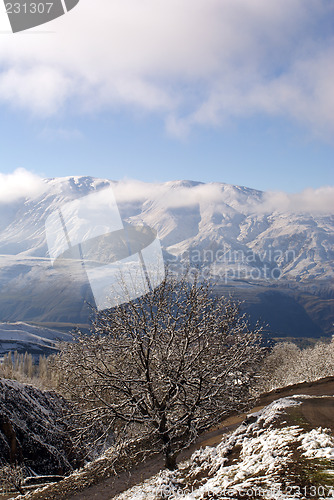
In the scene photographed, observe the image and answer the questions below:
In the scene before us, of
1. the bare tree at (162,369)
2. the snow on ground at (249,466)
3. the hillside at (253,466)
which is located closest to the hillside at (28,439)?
the hillside at (253,466)

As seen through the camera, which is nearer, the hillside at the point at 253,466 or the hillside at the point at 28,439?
the hillside at the point at 253,466

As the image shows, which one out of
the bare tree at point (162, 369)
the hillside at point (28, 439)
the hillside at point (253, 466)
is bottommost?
the hillside at point (28, 439)

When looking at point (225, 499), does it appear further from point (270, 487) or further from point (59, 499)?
point (59, 499)

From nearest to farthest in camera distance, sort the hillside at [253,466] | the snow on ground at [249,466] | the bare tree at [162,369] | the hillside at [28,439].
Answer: the snow on ground at [249,466]
the hillside at [253,466]
the bare tree at [162,369]
the hillside at [28,439]

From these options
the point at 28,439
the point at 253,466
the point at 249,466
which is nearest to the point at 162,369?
the point at 249,466

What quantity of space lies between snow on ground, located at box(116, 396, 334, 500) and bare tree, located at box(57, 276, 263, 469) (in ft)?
4.48

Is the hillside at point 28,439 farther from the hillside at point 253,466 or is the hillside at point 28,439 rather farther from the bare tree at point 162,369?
the bare tree at point 162,369

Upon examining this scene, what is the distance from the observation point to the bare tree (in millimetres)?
13945

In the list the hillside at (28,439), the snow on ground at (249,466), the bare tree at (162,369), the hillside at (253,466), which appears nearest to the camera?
the snow on ground at (249,466)

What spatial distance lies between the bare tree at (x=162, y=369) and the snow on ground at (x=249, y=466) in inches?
53.8

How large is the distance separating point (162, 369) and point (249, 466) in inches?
184

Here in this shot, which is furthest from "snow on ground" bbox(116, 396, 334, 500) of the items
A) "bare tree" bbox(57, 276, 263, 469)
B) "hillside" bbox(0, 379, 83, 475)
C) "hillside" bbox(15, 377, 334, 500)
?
"hillside" bbox(0, 379, 83, 475)

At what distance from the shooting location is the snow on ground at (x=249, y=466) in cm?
899

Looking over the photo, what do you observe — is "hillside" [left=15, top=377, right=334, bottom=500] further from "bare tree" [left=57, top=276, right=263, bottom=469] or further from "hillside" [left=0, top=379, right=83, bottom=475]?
"hillside" [left=0, top=379, right=83, bottom=475]
